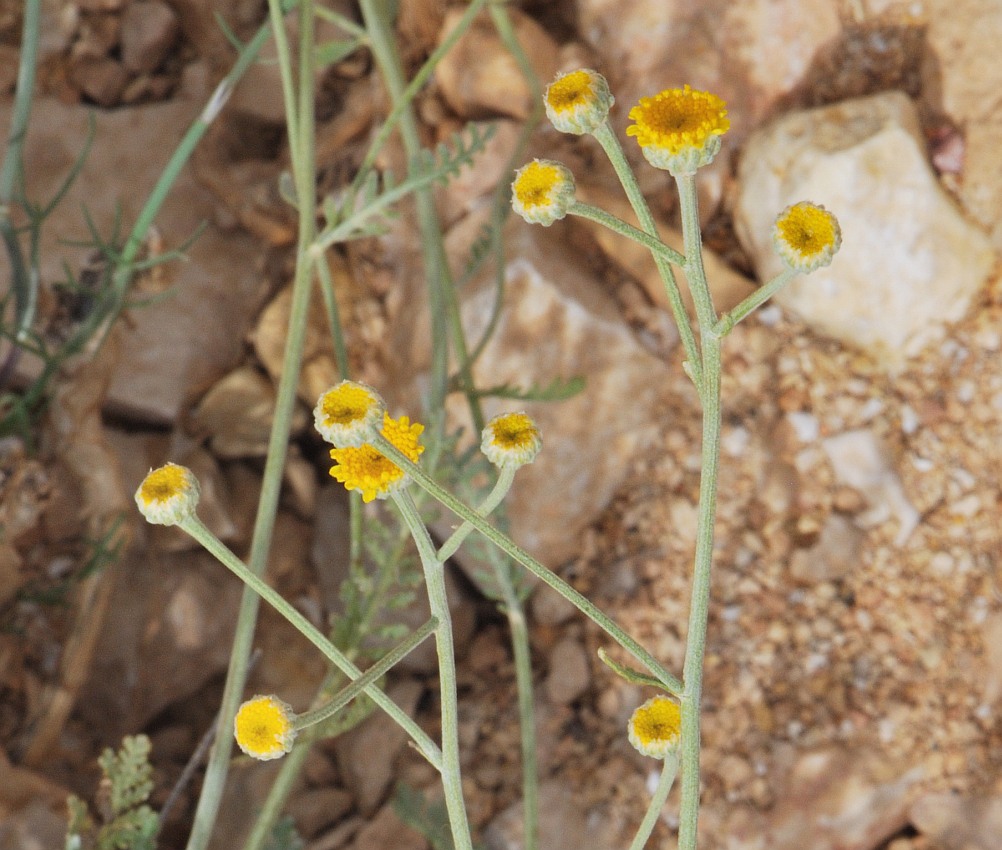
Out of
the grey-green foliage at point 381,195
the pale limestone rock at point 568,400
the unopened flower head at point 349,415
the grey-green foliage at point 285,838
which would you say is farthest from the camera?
the pale limestone rock at point 568,400

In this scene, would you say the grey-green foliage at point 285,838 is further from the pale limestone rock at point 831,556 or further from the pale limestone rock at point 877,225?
the pale limestone rock at point 877,225

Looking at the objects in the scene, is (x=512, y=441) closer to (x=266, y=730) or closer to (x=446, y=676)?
(x=446, y=676)

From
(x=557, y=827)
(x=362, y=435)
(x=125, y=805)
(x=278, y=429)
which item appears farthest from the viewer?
(x=557, y=827)

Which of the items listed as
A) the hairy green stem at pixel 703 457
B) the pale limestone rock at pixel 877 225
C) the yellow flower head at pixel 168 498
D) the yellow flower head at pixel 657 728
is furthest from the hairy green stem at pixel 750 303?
the pale limestone rock at pixel 877 225

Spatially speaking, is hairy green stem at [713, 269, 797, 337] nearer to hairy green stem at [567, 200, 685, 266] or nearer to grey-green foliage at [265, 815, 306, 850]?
hairy green stem at [567, 200, 685, 266]

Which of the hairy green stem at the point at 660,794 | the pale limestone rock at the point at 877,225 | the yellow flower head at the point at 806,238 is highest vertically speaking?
the pale limestone rock at the point at 877,225

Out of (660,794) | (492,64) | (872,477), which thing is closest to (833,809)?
(872,477)

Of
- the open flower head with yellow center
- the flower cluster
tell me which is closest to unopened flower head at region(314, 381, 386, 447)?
the flower cluster
